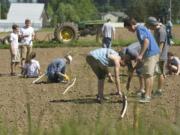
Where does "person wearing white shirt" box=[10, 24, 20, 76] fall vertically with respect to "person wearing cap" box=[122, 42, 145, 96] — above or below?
below

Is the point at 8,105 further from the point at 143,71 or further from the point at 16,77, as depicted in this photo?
the point at 16,77

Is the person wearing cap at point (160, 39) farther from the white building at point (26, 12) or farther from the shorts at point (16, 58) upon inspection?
the white building at point (26, 12)

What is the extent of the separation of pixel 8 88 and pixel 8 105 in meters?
2.82

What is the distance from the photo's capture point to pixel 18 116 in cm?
1000

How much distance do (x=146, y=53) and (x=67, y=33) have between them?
22.7 m

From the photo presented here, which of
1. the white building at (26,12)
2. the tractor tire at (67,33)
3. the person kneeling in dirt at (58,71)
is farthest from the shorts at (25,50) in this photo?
the white building at (26,12)

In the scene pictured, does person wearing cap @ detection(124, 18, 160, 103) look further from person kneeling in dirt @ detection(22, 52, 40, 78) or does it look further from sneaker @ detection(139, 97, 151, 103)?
person kneeling in dirt @ detection(22, 52, 40, 78)

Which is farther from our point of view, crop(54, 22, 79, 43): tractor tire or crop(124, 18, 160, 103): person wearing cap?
crop(54, 22, 79, 43): tractor tire

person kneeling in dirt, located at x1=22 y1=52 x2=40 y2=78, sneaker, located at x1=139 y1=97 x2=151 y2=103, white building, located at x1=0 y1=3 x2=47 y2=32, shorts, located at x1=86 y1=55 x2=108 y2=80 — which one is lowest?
white building, located at x1=0 y1=3 x2=47 y2=32

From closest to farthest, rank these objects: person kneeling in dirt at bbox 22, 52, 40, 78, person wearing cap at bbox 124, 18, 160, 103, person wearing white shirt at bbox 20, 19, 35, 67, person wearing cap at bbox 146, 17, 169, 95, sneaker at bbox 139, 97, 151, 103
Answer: sneaker at bbox 139, 97, 151, 103
person wearing cap at bbox 124, 18, 160, 103
person wearing cap at bbox 146, 17, 169, 95
person kneeling in dirt at bbox 22, 52, 40, 78
person wearing white shirt at bbox 20, 19, 35, 67

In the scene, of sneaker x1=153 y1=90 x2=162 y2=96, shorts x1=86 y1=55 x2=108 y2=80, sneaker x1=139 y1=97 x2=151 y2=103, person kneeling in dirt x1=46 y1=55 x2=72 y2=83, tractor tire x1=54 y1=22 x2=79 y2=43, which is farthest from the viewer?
tractor tire x1=54 y1=22 x2=79 y2=43

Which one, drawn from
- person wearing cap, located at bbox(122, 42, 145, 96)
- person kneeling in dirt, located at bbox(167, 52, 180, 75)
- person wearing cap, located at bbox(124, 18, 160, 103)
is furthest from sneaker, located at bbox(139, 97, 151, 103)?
person kneeling in dirt, located at bbox(167, 52, 180, 75)

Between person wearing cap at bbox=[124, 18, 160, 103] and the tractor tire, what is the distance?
22.0 metres

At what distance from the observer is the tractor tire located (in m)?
33.4
